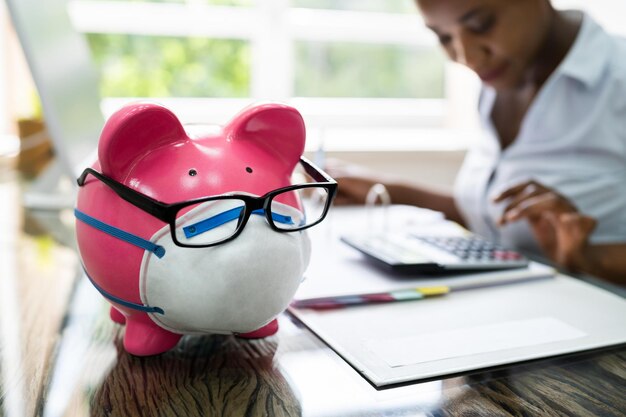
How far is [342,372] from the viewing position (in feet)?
1.41

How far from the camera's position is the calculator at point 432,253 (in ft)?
2.15

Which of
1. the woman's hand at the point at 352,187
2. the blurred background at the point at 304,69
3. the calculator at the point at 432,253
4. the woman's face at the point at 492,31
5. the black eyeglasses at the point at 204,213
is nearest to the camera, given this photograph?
the black eyeglasses at the point at 204,213

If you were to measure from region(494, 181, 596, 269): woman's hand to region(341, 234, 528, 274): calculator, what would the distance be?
130 millimetres

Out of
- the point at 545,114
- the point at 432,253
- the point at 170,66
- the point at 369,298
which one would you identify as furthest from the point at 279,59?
the point at 369,298

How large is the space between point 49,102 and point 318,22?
1475mm

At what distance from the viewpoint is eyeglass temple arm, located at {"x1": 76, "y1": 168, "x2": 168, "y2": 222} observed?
0.37m

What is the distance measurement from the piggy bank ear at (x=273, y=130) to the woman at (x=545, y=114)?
0.56 metres

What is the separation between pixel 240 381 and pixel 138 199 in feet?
0.47

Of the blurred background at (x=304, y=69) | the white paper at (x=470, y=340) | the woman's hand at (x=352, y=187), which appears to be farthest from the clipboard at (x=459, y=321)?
the blurred background at (x=304, y=69)

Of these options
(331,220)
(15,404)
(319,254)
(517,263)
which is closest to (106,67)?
(331,220)

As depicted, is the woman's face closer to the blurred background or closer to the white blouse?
the white blouse

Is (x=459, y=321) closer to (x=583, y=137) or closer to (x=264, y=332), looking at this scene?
(x=264, y=332)

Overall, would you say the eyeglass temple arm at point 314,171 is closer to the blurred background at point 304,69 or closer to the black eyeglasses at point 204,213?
the black eyeglasses at point 204,213

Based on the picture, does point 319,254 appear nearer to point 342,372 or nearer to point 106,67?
point 342,372
